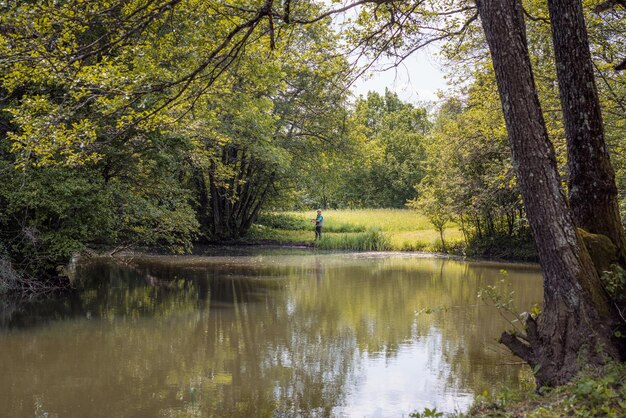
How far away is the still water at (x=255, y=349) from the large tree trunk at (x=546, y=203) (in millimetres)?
1049

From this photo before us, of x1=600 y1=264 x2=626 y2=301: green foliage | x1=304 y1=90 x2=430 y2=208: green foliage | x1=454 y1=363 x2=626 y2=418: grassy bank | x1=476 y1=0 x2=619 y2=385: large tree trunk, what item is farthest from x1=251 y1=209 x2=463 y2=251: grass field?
x1=454 y1=363 x2=626 y2=418: grassy bank

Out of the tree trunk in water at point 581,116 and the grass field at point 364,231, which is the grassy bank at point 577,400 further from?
the grass field at point 364,231

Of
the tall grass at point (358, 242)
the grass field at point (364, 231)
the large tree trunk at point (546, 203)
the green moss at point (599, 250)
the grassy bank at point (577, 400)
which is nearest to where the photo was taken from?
the grassy bank at point (577, 400)

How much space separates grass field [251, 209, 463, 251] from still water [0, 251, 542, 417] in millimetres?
10035

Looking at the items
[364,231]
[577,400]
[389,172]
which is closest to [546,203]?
[577,400]

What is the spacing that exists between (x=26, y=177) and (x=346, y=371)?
8026 mm

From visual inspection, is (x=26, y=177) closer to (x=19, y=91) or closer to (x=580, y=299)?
(x=19, y=91)

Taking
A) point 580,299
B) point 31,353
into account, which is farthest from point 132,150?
point 580,299

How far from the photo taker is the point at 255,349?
30.2 ft

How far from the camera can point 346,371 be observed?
8031 mm

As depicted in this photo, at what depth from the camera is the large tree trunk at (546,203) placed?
5219 millimetres

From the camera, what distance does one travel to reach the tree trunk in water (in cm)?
556

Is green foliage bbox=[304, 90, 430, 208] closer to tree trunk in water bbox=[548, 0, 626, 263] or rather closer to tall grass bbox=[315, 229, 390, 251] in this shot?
tall grass bbox=[315, 229, 390, 251]

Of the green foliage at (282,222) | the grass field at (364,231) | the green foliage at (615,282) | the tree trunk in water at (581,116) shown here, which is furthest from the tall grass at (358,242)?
the green foliage at (615,282)
